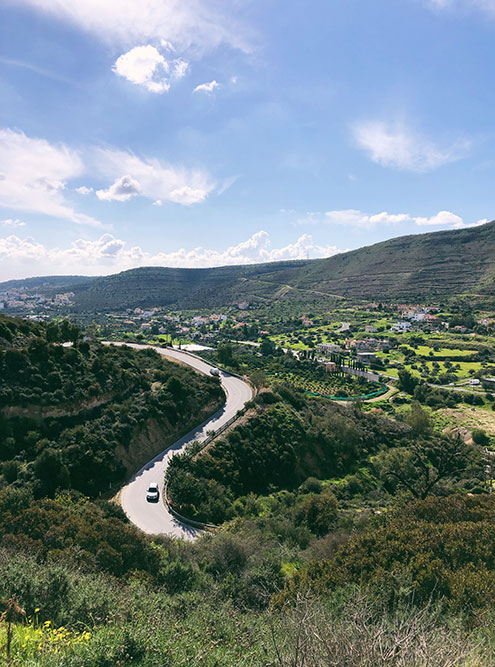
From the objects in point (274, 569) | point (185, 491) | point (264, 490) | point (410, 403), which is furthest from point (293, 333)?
point (274, 569)

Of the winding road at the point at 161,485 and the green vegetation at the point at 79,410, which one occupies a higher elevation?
the green vegetation at the point at 79,410

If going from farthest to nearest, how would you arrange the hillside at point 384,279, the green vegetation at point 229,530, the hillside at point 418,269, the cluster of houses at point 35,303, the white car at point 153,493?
the cluster of houses at point 35,303
the hillside at point 384,279
the hillside at point 418,269
the white car at point 153,493
the green vegetation at point 229,530

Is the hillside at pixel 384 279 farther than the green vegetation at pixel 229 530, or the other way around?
the hillside at pixel 384 279

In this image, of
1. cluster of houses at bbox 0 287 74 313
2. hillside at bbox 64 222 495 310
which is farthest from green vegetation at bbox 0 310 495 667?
cluster of houses at bbox 0 287 74 313

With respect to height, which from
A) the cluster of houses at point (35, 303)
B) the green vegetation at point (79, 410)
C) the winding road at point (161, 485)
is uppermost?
the cluster of houses at point (35, 303)

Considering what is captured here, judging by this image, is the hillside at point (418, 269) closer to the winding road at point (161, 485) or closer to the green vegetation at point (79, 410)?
the winding road at point (161, 485)

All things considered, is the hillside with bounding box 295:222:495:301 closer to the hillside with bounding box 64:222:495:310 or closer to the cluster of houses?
the hillside with bounding box 64:222:495:310

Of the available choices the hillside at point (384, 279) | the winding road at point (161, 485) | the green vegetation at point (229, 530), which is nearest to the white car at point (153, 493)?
the winding road at point (161, 485)
